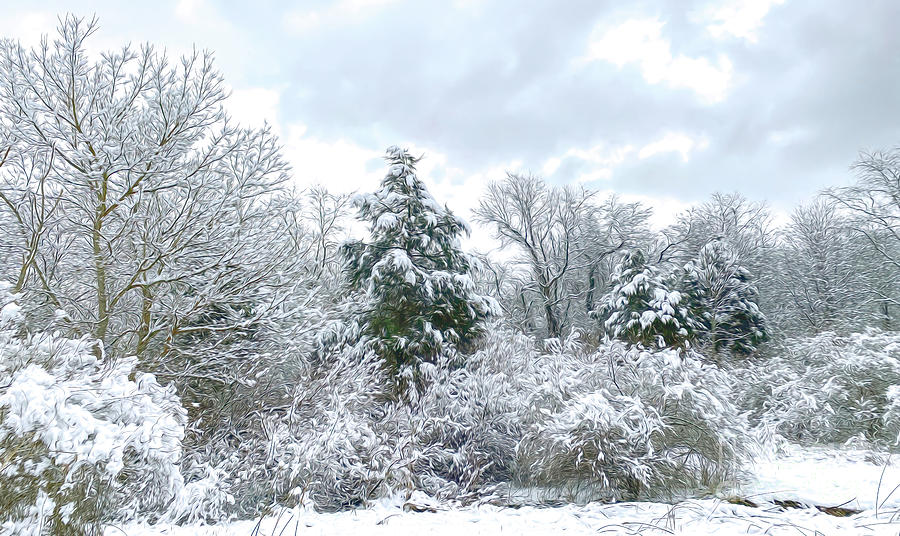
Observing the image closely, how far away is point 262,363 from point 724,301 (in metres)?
15.0

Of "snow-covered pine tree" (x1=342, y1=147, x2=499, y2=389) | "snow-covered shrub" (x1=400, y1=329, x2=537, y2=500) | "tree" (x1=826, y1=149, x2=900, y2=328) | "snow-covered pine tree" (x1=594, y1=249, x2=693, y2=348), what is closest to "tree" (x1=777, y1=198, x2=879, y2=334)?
"tree" (x1=826, y1=149, x2=900, y2=328)

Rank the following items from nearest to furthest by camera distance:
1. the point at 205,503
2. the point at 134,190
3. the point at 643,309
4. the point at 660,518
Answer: the point at 660,518 < the point at 205,503 < the point at 134,190 < the point at 643,309

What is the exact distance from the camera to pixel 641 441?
5.87 m

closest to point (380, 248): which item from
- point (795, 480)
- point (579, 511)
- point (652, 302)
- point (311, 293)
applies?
point (311, 293)

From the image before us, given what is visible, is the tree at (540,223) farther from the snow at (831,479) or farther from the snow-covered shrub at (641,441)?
the snow-covered shrub at (641,441)

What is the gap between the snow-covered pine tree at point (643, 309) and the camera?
47.8 feet

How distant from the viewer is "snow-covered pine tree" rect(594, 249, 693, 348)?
573 inches

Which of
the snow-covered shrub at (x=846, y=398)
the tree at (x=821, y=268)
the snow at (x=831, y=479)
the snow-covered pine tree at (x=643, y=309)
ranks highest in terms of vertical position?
the tree at (x=821, y=268)

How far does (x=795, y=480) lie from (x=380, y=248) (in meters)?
7.50

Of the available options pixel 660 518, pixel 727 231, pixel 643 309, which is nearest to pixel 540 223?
pixel 727 231

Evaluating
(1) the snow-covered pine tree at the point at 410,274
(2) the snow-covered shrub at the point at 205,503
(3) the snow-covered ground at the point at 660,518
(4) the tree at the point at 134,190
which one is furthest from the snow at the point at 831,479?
(4) the tree at the point at 134,190

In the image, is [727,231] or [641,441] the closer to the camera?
[641,441]

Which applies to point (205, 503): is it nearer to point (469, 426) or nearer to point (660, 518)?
point (469, 426)

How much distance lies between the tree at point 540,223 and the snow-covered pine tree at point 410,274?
1424 cm
